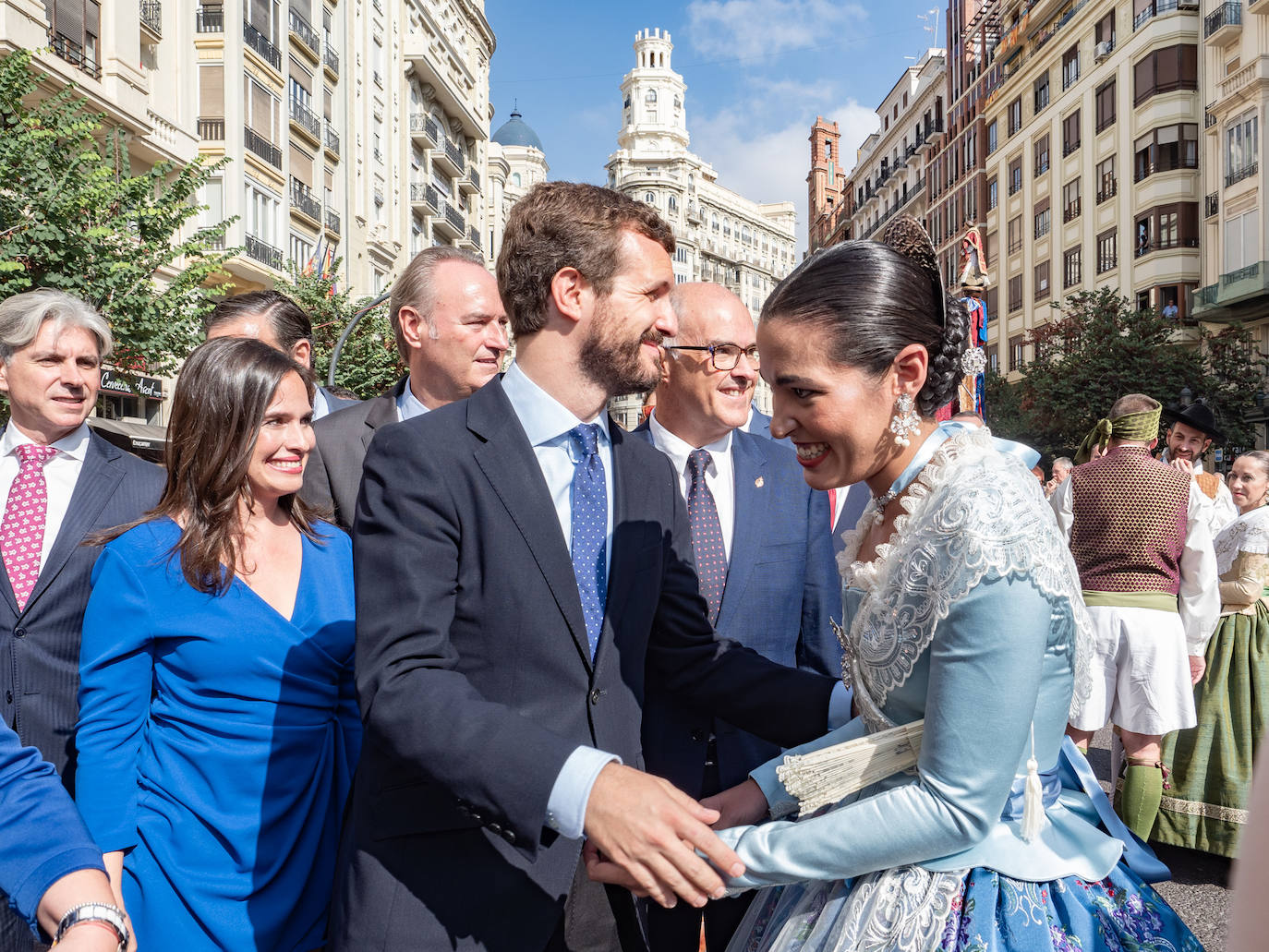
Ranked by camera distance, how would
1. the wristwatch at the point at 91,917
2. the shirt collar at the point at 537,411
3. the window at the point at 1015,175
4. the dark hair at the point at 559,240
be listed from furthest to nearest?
1. the window at the point at 1015,175
2. the dark hair at the point at 559,240
3. the shirt collar at the point at 537,411
4. the wristwatch at the point at 91,917

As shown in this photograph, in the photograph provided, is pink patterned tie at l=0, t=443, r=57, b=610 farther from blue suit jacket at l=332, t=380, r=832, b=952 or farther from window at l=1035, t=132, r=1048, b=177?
window at l=1035, t=132, r=1048, b=177

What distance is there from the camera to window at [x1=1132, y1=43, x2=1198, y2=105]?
119 ft

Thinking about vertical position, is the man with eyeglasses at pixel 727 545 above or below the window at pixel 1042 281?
below

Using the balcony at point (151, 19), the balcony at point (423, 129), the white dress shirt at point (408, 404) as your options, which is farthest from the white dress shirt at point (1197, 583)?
the balcony at point (423, 129)

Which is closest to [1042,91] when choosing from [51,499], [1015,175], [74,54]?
[1015,175]

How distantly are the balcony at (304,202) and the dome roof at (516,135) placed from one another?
68.7 metres

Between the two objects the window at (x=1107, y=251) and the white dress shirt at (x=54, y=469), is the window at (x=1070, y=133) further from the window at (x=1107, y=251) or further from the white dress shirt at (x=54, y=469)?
the white dress shirt at (x=54, y=469)

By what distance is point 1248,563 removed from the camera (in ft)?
21.1

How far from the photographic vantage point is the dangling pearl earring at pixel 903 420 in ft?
7.45

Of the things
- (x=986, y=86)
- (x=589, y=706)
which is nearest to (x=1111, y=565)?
(x=589, y=706)

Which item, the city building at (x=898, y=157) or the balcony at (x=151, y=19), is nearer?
the balcony at (x=151, y=19)

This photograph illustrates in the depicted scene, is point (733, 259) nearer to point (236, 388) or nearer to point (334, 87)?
point (334, 87)

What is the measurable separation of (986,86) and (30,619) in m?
56.9

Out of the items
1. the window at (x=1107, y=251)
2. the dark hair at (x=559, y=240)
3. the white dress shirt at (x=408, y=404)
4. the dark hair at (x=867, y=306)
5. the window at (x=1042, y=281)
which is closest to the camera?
the dark hair at (x=867, y=306)
